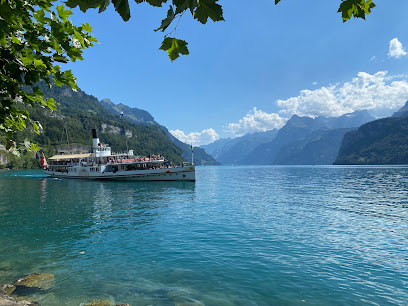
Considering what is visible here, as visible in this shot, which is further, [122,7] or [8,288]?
[8,288]

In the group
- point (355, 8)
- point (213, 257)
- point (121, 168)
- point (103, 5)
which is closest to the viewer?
point (103, 5)

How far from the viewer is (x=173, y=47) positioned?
218 cm

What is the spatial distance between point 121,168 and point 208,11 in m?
69.5

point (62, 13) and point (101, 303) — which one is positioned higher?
point (62, 13)

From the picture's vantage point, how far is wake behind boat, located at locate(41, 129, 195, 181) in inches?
2404

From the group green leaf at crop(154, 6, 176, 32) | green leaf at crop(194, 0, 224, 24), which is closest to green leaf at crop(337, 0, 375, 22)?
green leaf at crop(194, 0, 224, 24)

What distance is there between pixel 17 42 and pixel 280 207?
1029 inches

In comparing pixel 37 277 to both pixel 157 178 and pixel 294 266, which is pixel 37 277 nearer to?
pixel 294 266

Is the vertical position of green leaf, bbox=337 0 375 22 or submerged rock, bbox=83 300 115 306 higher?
green leaf, bbox=337 0 375 22

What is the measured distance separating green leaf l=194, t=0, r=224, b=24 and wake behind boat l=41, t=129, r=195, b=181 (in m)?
58.3

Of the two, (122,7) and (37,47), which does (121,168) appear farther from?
(122,7)

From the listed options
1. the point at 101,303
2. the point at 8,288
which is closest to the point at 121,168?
the point at 8,288

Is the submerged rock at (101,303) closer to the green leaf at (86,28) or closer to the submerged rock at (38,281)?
the submerged rock at (38,281)

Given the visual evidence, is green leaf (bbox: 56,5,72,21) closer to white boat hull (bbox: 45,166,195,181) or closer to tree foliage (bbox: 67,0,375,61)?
tree foliage (bbox: 67,0,375,61)
